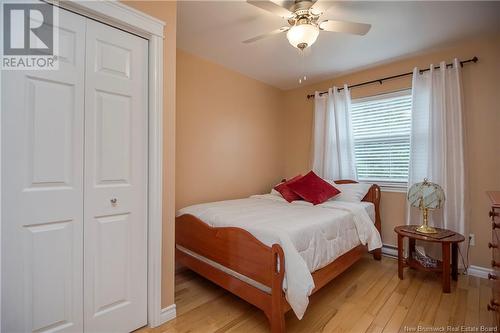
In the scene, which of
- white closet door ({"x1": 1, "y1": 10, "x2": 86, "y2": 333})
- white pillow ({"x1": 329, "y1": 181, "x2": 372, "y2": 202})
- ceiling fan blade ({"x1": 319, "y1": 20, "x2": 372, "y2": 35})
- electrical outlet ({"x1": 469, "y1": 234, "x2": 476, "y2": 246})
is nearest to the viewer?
white closet door ({"x1": 1, "y1": 10, "x2": 86, "y2": 333})

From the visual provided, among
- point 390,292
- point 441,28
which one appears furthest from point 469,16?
point 390,292

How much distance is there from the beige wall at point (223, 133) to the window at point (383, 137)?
4.40ft

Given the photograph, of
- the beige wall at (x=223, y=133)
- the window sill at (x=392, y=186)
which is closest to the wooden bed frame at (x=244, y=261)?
the beige wall at (x=223, y=133)

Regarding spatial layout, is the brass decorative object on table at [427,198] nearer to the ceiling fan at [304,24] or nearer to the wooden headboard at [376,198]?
the wooden headboard at [376,198]

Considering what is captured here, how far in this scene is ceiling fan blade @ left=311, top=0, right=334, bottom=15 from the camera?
1993 millimetres

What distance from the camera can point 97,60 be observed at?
59.3 inches

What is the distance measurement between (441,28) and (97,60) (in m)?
3.02

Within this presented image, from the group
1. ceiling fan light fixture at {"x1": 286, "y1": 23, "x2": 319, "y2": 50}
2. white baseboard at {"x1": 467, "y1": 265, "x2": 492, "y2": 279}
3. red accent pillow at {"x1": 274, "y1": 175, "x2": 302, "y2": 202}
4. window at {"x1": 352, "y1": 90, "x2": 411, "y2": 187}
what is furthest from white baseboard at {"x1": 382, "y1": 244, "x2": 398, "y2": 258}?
ceiling fan light fixture at {"x1": 286, "y1": 23, "x2": 319, "y2": 50}

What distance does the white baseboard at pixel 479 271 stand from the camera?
2503 millimetres

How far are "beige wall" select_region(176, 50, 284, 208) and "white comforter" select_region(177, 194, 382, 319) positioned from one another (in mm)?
733

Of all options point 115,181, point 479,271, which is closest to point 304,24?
point 115,181

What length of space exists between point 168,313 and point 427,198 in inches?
104

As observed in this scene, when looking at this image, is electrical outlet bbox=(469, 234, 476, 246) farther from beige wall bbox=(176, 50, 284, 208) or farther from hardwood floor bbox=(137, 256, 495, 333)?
beige wall bbox=(176, 50, 284, 208)

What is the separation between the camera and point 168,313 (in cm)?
182
